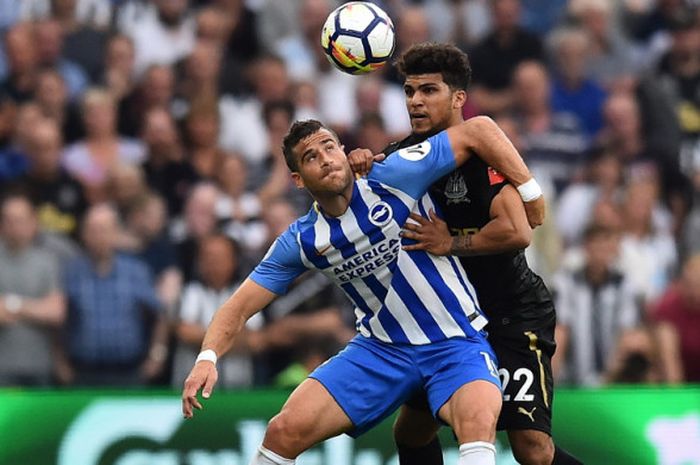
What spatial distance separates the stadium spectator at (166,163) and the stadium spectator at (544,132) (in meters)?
2.86

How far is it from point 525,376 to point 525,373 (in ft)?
0.05

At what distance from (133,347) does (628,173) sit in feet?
14.7

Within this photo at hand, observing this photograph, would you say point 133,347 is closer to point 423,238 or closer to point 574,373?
point 574,373

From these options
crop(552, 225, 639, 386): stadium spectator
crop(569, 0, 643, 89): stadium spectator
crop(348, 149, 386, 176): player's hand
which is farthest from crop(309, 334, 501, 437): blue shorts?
crop(569, 0, 643, 89): stadium spectator

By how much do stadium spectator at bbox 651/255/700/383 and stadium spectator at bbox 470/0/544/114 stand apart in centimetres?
246

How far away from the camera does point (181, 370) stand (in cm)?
1102

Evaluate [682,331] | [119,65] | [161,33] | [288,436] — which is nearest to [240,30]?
[161,33]

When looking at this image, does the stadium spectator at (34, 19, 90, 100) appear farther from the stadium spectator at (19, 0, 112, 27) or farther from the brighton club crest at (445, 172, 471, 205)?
the brighton club crest at (445, 172, 471, 205)

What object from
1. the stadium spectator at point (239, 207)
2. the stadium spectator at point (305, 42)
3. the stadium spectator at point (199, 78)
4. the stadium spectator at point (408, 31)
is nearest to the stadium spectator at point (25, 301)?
the stadium spectator at point (239, 207)

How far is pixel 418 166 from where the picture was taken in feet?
23.5

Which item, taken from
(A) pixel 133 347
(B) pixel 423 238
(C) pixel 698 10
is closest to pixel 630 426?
(B) pixel 423 238

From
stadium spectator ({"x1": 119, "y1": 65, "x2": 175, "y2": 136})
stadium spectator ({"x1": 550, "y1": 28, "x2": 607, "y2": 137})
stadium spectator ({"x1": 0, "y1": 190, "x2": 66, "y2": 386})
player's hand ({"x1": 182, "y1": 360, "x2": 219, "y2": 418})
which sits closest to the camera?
player's hand ({"x1": 182, "y1": 360, "x2": 219, "y2": 418})

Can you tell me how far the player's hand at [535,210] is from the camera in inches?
286

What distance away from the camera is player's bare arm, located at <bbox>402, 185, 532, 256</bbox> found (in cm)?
718
